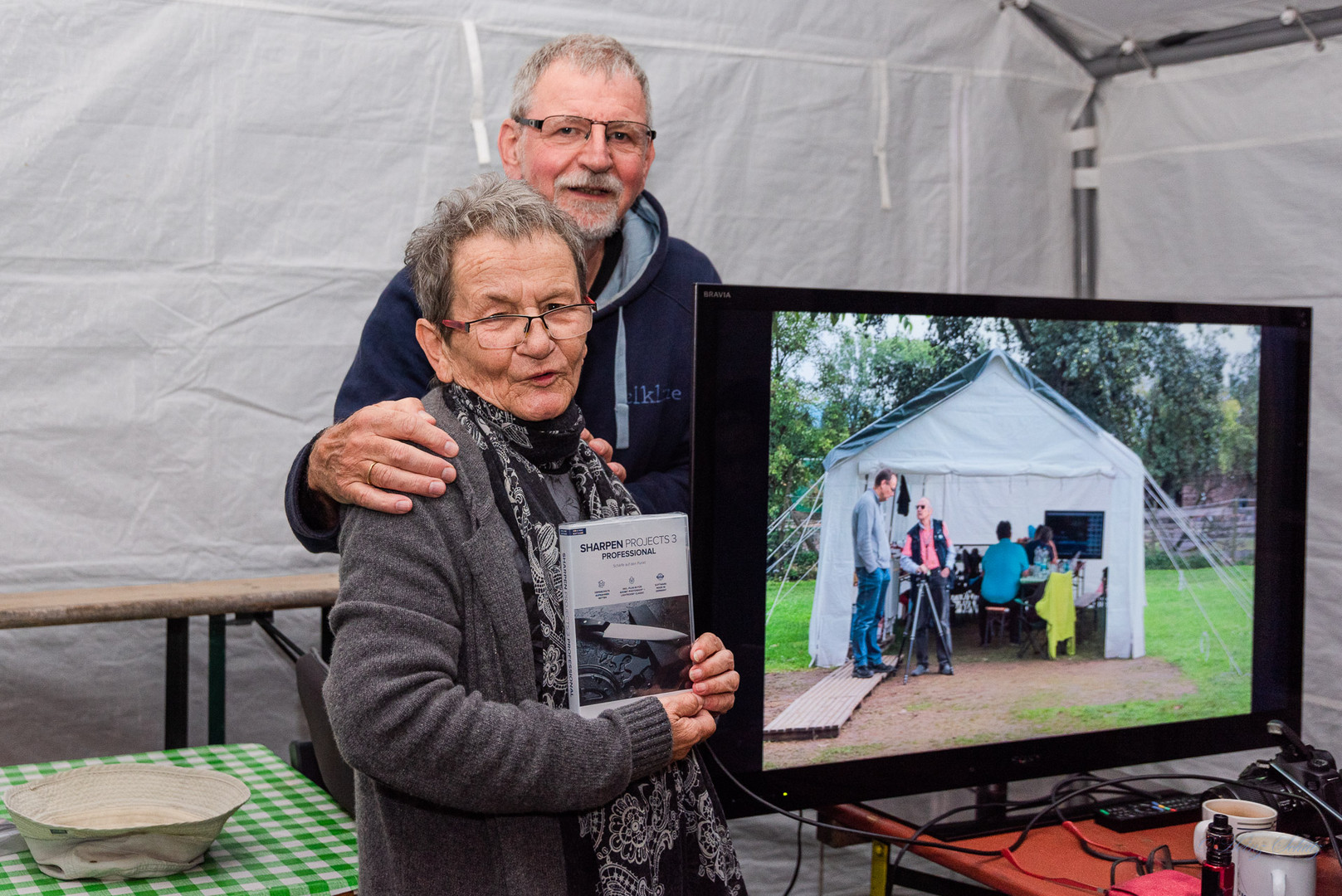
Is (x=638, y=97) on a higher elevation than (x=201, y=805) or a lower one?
higher

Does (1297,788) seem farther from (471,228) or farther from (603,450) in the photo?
(471,228)

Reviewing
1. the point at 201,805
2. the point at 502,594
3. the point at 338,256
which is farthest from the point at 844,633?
the point at 338,256

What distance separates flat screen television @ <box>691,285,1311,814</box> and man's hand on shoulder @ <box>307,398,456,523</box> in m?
0.48

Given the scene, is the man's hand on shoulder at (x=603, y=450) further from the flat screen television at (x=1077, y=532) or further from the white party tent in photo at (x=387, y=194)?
the flat screen television at (x=1077, y=532)

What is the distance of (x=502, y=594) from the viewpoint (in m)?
1.24

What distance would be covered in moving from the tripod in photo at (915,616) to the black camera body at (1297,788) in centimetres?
53

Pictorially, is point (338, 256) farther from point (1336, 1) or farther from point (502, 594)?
point (1336, 1)

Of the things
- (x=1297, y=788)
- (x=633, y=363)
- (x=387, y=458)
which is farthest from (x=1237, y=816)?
(x=387, y=458)

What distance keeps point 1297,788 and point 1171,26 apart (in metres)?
1.90

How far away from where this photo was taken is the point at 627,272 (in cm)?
191

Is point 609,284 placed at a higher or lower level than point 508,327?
higher

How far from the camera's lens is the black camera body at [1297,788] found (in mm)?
1748

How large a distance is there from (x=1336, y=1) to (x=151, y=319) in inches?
100

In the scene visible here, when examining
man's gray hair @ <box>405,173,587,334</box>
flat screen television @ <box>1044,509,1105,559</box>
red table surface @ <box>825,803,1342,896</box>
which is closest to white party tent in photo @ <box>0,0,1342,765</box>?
flat screen television @ <box>1044,509,1105,559</box>
